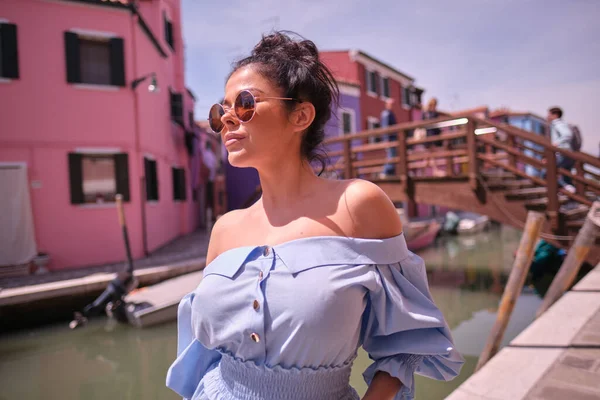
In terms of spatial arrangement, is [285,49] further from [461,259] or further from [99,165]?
[461,259]

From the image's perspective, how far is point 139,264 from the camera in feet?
33.9

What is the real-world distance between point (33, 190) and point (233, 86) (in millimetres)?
10745

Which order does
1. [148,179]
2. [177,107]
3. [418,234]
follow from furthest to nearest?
[177,107] → [418,234] → [148,179]

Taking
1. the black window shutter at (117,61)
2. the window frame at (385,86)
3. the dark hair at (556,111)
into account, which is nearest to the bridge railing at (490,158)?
the dark hair at (556,111)

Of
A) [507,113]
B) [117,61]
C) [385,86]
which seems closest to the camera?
[117,61]

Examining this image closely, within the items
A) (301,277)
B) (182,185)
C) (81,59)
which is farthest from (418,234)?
(301,277)

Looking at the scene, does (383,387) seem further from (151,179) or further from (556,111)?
(151,179)

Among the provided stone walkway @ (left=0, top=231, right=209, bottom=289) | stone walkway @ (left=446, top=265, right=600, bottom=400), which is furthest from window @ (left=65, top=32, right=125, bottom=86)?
stone walkway @ (left=446, top=265, right=600, bottom=400)

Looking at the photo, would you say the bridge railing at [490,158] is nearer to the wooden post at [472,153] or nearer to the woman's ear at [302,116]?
the wooden post at [472,153]

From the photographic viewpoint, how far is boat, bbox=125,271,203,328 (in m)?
7.34

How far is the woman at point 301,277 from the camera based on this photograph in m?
1.05

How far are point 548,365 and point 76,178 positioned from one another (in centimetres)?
1042

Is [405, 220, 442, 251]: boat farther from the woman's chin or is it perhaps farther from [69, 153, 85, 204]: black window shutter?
the woman's chin

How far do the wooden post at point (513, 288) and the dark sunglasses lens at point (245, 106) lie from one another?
4147 millimetres
